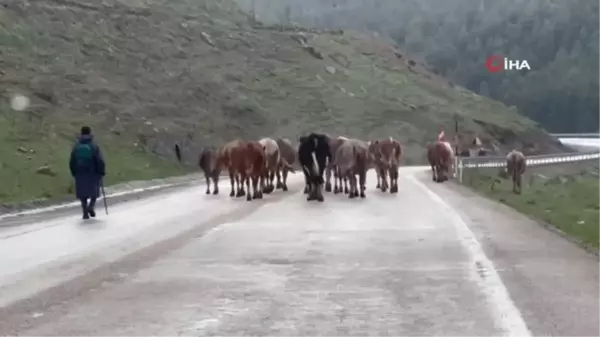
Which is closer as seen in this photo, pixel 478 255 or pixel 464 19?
pixel 478 255

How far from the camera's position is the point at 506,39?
15175 cm

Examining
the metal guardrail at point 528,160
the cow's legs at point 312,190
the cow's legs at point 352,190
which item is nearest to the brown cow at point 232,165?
the cow's legs at point 312,190

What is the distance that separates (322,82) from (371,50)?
20052 millimetres

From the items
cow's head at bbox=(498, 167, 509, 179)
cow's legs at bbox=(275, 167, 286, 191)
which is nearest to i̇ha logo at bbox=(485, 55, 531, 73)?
cow's head at bbox=(498, 167, 509, 179)

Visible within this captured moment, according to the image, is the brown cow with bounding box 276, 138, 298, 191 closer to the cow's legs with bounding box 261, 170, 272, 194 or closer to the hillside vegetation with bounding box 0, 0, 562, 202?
the cow's legs with bounding box 261, 170, 272, 194

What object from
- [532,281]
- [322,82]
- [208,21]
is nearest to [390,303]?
[532,281]

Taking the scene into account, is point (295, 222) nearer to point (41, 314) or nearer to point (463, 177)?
point (41, 314)

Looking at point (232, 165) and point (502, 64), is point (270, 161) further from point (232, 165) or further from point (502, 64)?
point (502, 64)

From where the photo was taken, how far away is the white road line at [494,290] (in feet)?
29.4

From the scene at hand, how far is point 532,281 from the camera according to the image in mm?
11664

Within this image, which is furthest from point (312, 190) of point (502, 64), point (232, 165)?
point (502, 64)

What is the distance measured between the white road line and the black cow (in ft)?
31.5

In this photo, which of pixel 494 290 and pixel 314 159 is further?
pixel 314 159

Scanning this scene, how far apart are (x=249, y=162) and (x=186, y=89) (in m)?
40.7
